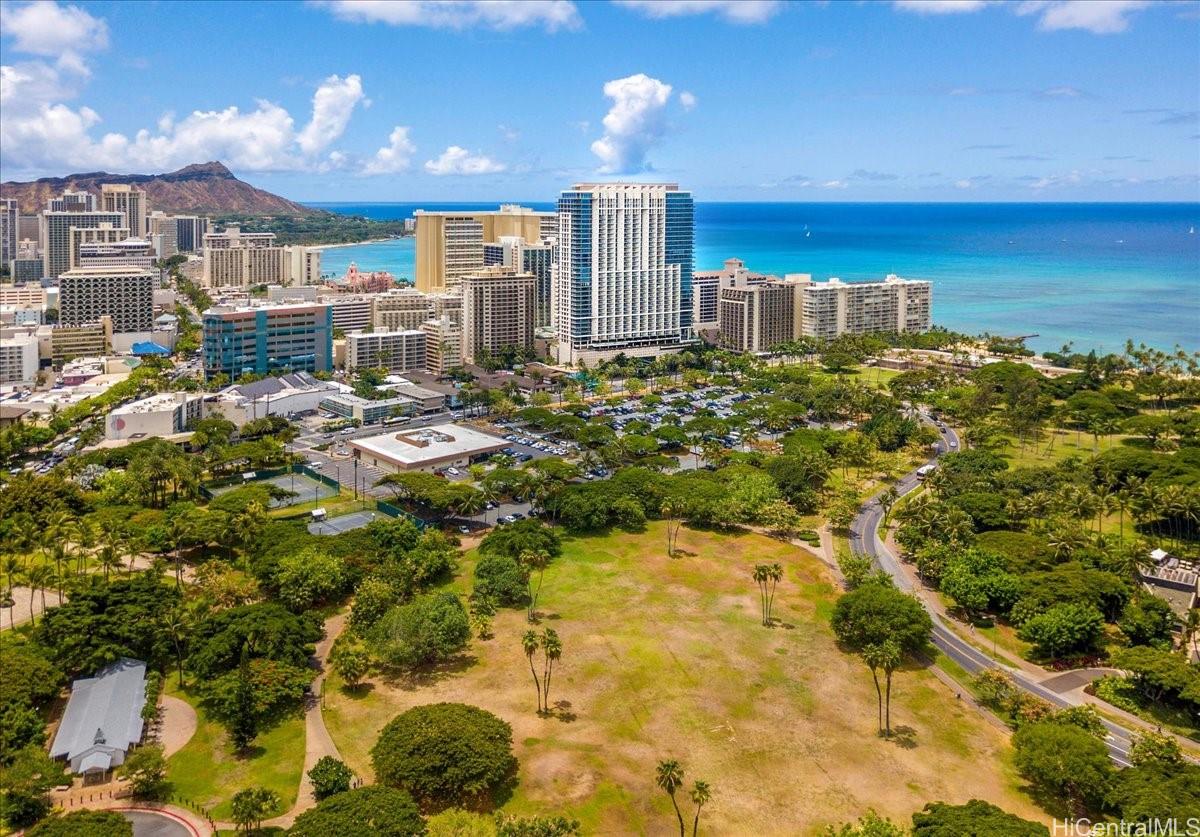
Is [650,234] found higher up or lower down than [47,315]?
higher up

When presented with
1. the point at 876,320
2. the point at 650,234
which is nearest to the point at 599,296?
the point at 650,234

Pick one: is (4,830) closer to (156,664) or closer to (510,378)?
(156,664)

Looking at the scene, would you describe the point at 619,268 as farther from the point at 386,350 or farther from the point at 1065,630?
the point at 1065,630

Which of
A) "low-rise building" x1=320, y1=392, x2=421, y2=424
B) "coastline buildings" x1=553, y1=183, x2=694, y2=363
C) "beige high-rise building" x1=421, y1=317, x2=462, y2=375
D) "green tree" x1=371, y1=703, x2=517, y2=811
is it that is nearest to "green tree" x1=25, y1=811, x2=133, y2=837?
"green tree" x1=371, y1=703, x2=517, y2=811

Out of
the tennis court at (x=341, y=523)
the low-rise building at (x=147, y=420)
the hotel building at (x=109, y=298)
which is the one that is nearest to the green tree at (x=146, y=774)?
the tennis court at (x=341, y=523)

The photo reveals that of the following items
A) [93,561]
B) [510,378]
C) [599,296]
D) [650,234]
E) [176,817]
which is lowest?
[176,817]

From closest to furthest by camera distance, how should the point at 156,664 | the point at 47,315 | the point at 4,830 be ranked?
the point at 4,830, the point at 156,664, the point at 47,315

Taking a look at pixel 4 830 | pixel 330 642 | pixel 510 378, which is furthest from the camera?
pixel 510 378
